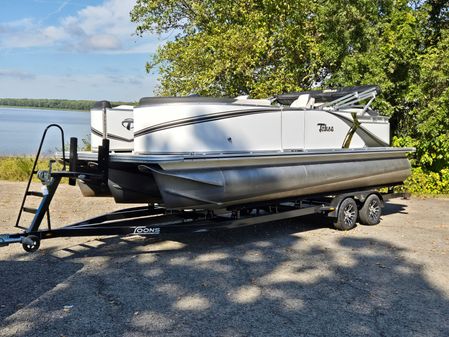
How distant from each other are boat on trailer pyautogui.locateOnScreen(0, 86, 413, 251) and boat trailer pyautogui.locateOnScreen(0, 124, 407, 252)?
0.01m

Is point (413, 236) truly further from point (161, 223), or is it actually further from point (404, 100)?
point (404, 100)

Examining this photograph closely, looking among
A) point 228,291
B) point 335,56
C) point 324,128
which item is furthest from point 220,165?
point 335,56

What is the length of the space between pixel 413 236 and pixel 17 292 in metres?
5.46

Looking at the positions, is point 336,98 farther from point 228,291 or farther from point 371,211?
point 228,291

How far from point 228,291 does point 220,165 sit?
1567mm

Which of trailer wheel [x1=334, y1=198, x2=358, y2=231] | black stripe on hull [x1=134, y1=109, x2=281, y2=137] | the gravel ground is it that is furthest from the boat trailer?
black stripe on hull [x1=134, y1=109, x2=281, y2=137]

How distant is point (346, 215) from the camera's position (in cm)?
756

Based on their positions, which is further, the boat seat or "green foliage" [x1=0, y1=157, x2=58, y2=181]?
"green foliage" [x1=0, y1=157, x2=58, y2=181]

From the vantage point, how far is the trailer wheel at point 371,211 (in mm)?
7875

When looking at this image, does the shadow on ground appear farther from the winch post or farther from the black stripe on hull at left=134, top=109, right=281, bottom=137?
the black stripe on hull at left=134, top=109, right=281, bottom=137

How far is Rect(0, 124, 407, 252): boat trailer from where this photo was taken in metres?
5.29

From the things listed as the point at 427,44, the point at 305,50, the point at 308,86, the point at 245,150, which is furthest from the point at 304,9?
the point at 245,150

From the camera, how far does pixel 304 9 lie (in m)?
13.1

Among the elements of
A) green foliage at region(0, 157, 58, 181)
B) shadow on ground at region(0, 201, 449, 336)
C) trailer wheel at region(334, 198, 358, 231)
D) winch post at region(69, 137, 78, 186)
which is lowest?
shadow on ground at region(0, 201, 449, 336)
